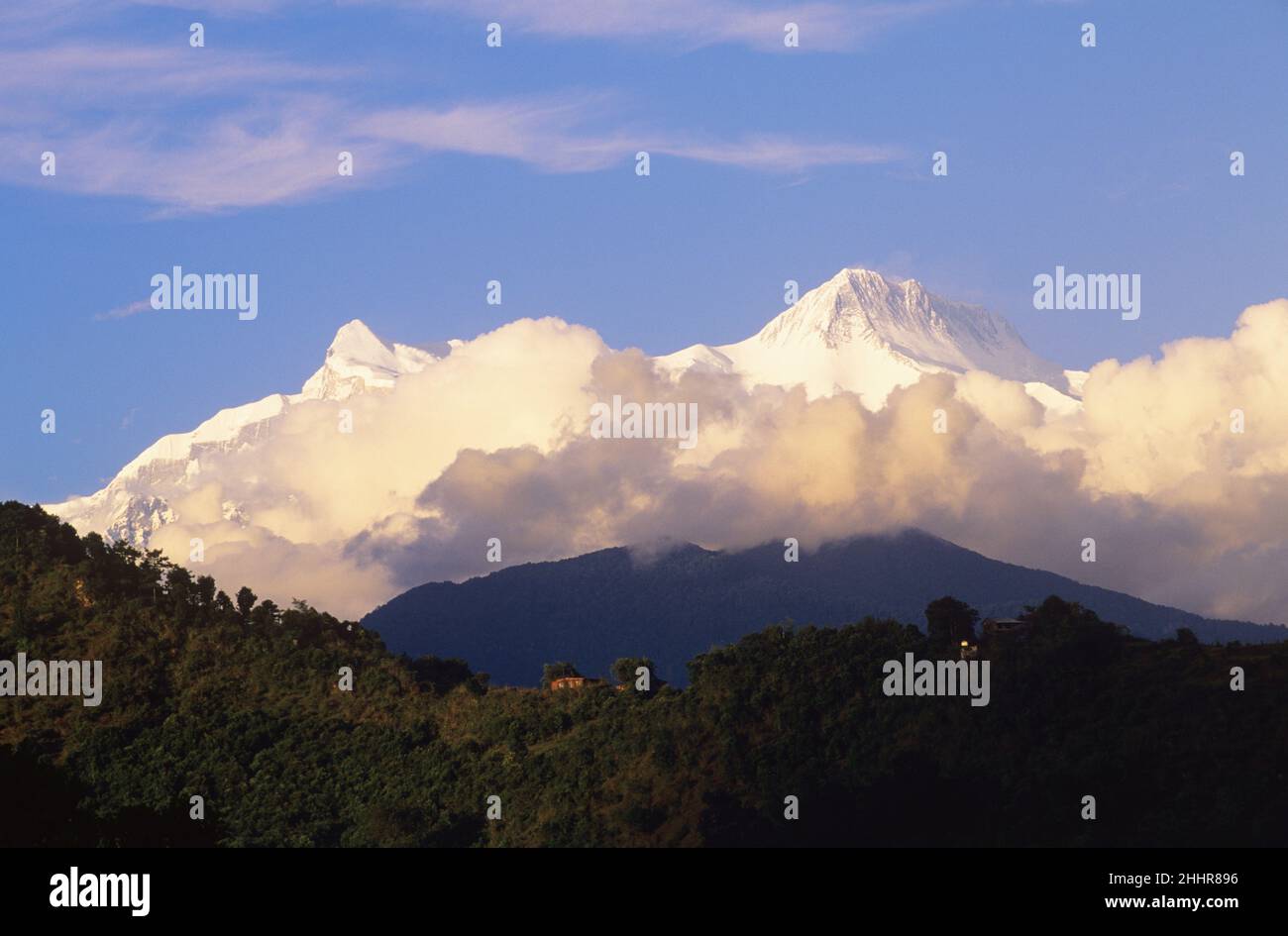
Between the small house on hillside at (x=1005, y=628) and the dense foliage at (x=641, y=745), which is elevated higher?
the small house on hillside at (x=1005, y=628)

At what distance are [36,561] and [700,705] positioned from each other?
49.4 m

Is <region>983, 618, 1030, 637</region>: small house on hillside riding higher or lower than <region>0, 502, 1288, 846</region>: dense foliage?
higher

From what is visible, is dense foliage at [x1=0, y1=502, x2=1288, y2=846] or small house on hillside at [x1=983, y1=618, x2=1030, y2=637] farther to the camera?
small house on hillside at [x1=983, y1=618, x2=1030, y2=637]

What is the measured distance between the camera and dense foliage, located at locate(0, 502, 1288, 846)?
8388 centimetres

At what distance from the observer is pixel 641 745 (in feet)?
317

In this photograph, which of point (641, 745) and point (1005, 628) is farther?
point (1005, 628)

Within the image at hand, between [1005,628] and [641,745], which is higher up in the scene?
[1005,628]

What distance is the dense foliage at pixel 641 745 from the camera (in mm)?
83875

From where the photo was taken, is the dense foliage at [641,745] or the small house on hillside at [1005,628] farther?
the small house on hillside at [1005,628]
